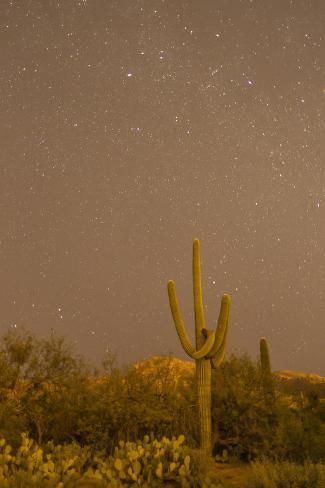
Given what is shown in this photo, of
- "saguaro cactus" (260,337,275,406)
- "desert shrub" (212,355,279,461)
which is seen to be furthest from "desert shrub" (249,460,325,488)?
"saguaro cactus" (260,337,275,406)

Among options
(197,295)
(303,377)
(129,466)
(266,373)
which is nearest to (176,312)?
(197,295)

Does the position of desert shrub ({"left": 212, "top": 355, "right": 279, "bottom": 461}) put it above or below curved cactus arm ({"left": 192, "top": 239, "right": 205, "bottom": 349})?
below

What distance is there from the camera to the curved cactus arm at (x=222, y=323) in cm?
1416

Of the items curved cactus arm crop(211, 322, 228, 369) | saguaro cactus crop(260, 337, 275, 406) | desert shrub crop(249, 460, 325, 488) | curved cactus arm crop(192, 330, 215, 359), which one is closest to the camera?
desert shrub crop(249, 460, 325, 488)

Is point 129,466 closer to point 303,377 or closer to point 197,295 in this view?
point 197,295

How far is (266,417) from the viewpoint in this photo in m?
13.9

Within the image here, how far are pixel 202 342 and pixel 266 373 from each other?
255 centimetres

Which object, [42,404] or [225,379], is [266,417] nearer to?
[225,379]

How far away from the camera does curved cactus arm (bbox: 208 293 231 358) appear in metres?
14.2

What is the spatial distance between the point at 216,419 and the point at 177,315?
2770 mm

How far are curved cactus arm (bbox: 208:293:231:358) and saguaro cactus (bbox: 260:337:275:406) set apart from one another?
1.78 m

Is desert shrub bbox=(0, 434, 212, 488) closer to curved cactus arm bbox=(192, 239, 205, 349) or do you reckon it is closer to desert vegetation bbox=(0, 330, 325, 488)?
desert vegetation bbox=(0, 330, 325, 488)

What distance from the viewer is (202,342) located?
567 inches

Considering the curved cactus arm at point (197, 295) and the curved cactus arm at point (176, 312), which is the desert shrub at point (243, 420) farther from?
the curved cactus arm at point (176, 312)
